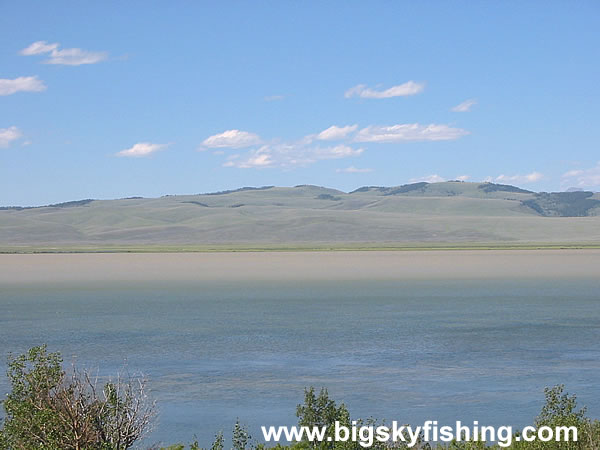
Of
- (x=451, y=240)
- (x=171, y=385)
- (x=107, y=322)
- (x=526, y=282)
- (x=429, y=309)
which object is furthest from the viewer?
(x=451, y=240)

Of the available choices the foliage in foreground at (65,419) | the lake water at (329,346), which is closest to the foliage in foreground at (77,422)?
the foliage in foreground at (65,419)

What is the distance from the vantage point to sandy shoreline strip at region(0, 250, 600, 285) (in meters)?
72.3

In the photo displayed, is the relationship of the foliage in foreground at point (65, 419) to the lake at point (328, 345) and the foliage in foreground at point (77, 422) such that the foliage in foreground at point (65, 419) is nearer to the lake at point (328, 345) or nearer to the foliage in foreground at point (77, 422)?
the foliage in foreground at point (77, 422)

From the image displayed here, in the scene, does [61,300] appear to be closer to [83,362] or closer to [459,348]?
[83,362]

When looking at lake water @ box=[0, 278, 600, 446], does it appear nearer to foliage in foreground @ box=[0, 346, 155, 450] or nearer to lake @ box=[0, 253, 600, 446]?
lake @ box=[0, 253, 600, 446]

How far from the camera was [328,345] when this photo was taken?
33.9 m

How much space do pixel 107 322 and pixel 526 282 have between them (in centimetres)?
3268

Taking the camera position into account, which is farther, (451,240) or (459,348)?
(451,240)

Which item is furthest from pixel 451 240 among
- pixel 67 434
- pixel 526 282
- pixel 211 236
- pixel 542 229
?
pixel 67 434

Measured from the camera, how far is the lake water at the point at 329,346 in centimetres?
2341

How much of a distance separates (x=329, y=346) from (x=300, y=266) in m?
49.5

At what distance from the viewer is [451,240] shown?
422 feet

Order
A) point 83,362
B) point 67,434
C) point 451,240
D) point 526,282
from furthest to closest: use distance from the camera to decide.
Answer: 1. point 451,240
2. point 526,282
3. point 83,362
4. point 67,434

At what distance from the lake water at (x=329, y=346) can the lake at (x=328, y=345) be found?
0.21 feet
